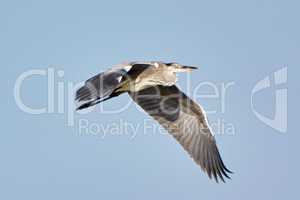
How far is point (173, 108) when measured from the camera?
37.7ft

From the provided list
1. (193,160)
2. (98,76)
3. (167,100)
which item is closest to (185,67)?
(167,100)

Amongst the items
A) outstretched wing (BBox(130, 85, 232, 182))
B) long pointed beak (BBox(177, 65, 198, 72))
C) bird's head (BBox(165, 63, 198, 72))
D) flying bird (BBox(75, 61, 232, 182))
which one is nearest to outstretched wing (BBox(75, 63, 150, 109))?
flying bird (BBox(75, 61, 232, 182))

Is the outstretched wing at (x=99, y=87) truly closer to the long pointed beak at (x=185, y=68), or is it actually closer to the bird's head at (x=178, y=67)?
the bird's head at (x=178, y=67)

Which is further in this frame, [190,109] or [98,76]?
[190,109]

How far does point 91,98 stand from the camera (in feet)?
28.9

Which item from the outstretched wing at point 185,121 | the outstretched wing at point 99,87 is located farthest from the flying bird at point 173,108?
the outstretched wing at point 99,87

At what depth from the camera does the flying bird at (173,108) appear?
35.2 feet

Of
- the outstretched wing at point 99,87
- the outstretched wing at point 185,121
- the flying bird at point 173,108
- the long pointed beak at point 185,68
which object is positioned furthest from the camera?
the long pointed beak at point 185,68

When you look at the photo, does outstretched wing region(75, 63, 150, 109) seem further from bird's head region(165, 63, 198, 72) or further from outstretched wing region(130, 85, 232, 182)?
outstretched wing region(130, 85, 232, 182)

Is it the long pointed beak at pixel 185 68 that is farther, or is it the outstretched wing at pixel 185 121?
the long pointed beak at pixel 185 68

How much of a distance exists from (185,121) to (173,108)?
0.96 ft

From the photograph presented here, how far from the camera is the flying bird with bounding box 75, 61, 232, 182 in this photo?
10742 millimetres

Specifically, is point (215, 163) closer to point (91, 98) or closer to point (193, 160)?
point (193, 160)

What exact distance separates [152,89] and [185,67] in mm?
649
